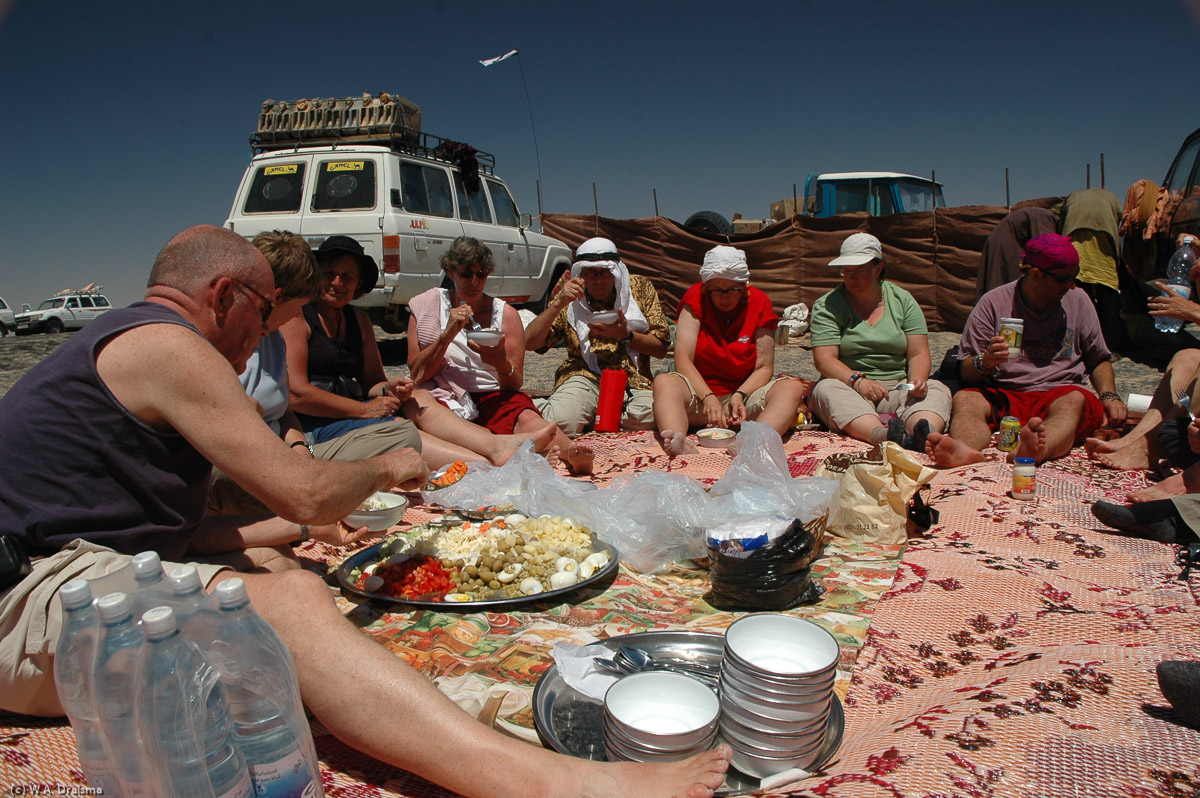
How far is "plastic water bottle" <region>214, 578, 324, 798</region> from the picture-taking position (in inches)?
48.9

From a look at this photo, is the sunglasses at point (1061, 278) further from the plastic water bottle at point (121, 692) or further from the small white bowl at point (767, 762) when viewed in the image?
the plastic water bottle at point (121, 692)

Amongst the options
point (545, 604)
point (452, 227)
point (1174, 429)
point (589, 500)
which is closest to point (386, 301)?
point (452, 227)

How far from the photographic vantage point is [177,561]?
1954mm

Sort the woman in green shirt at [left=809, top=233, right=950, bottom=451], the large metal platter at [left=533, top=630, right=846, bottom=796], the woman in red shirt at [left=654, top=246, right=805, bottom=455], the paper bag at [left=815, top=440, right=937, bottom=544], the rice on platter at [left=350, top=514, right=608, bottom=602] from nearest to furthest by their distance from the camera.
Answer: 1. the large metal platter at [left=533, top=630, right=846, bottom=796]
2. the rice on platter at [left=350, top=514, right=608, bottom=602]
3. the paper bag at [left=815, top=440, right=937, bottom=544]
4. the woman in green shirt at [left=809, top=233, right=950, bottom=451]
5. the woman in red shirt at [left=654, top=246, right=805, bottom=455]

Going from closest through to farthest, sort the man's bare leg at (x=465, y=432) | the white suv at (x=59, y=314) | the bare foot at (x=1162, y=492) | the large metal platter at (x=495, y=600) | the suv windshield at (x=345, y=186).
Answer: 1. the large metal platter at (x=495, y=600)
2. the bare foot at (x=1162, y=492)
3. the man's bare leg at (x=465, y=432)
4. the suv windshield at (x=345, y=186)
5. the white suv at (x=59, y=314)

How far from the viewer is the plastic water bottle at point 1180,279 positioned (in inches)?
156

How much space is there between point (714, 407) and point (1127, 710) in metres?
3.38

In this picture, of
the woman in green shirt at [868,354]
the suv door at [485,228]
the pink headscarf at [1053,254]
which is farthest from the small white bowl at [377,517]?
the suv door at [485,228]

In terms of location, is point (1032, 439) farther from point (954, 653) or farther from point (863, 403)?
point (954, 653)

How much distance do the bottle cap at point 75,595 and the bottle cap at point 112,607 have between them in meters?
0.09

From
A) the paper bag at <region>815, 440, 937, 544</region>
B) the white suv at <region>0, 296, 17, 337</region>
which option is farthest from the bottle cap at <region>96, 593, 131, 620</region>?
the white suv at <region>0, 296, 17, 337</region>

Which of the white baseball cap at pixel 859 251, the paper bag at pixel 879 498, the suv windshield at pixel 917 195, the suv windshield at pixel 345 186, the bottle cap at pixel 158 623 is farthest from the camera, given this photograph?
the suv windshield at pixel 917 195

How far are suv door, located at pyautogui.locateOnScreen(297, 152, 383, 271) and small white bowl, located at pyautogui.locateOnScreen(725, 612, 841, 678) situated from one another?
789cm

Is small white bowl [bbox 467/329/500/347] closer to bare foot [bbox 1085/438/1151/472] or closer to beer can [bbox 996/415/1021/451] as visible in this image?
beer can [bbox 996/415/1021/451]
